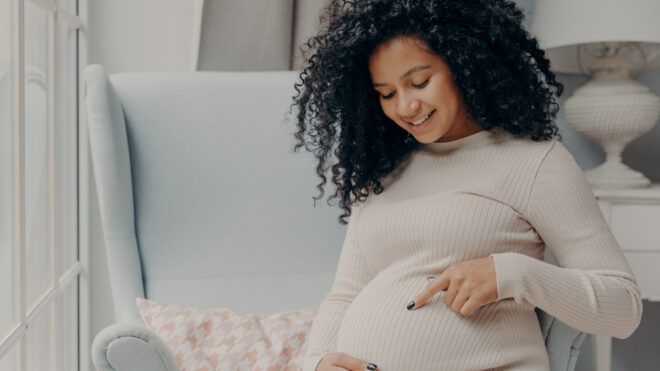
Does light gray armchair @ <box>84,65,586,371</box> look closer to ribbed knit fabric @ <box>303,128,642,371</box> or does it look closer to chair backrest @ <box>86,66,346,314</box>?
chair backrest @ <box>86,66,346,314</box>

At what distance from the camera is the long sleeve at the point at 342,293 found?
42.8 inches

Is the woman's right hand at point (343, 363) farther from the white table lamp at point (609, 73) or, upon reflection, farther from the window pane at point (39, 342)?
the white table lamp at point (609, 73)

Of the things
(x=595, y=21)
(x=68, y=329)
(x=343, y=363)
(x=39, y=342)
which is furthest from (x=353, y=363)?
(x=68, y=329)

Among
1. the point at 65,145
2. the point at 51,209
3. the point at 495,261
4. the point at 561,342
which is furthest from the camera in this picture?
the point at 65,145

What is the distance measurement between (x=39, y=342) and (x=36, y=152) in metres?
0.44

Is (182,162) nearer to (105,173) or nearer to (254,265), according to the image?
(105,173)

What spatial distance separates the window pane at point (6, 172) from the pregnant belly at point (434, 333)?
0.64 m

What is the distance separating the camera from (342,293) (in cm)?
114

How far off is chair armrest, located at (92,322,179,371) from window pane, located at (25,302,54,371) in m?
0.47

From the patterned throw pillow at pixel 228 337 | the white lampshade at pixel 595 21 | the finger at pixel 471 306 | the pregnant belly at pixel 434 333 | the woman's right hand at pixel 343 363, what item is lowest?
the patterned throw pillow at pixel 228 337

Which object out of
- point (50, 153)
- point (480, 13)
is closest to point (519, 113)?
point (480, 13)

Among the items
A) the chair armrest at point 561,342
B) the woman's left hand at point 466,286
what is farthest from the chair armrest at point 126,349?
the chair armrest at point 561,342

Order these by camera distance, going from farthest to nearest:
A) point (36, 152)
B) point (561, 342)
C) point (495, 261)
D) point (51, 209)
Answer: point (51, 209)
point (36, 152)
point (561, 342)
point (495, 261)

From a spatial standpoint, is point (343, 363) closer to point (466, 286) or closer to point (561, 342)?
point (466, 286)
